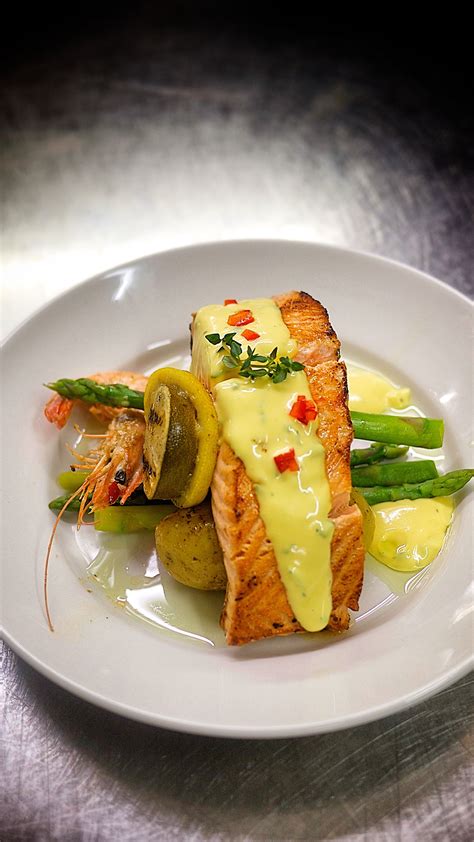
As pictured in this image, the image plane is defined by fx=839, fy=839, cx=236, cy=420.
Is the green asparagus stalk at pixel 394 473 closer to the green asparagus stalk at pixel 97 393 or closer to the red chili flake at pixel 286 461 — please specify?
the red chili flake at pixel 286 461


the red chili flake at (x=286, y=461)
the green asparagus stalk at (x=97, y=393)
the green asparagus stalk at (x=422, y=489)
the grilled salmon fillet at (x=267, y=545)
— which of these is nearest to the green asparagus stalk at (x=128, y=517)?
the grilled salmon fillet at (x=267, y=545)

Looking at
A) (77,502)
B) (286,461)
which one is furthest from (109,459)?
(286,461)

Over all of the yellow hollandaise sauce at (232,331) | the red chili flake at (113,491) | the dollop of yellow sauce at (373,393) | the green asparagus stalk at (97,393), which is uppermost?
the yellow hollandaise sauce at (232,331)

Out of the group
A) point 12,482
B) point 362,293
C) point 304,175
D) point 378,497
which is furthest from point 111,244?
point 378,497

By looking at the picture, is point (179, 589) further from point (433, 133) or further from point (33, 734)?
point (433, 133)

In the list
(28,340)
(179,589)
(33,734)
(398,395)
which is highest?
(28,340)

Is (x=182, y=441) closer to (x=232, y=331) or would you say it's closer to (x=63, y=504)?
(x=232, y=331)

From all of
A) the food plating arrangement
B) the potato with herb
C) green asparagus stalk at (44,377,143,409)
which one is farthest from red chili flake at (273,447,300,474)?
green asparagus stalk at (44,377,143,409)
